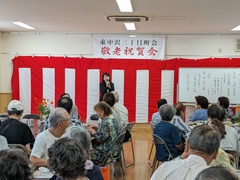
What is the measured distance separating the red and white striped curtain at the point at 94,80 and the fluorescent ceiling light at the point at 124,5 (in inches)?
120

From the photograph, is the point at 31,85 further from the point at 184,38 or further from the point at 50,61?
the point at 184,38

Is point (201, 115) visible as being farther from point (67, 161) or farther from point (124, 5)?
point (67, 161)

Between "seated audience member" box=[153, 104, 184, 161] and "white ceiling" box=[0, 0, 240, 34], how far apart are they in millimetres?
1768

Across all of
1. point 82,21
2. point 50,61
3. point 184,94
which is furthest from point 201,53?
point 50,61

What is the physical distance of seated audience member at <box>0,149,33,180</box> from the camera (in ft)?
4.43

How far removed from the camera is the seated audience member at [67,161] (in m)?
1.78

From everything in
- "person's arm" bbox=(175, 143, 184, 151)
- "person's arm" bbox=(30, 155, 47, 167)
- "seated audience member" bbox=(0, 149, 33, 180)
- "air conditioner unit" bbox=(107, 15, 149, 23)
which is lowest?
"person's arm" bbox=(175, 143, 184, 151)

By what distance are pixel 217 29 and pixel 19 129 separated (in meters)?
5.62

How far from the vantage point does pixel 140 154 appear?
6074mm

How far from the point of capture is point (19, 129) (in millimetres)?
3527

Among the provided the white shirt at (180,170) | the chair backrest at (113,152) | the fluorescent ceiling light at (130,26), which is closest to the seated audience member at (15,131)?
the chair backrest at (113,152)

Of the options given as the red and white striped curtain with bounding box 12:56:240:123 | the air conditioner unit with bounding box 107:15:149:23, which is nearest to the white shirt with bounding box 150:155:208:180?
the air conditioner unit with bounding box 107:15:149:23

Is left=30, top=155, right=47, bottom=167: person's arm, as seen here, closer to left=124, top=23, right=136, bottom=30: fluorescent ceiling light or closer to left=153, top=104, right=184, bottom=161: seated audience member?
left=153, top=104, right=184, bottom=161: seated audience member

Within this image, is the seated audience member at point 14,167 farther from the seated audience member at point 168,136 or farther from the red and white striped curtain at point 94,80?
the red and white striped curtain at point 94,80
